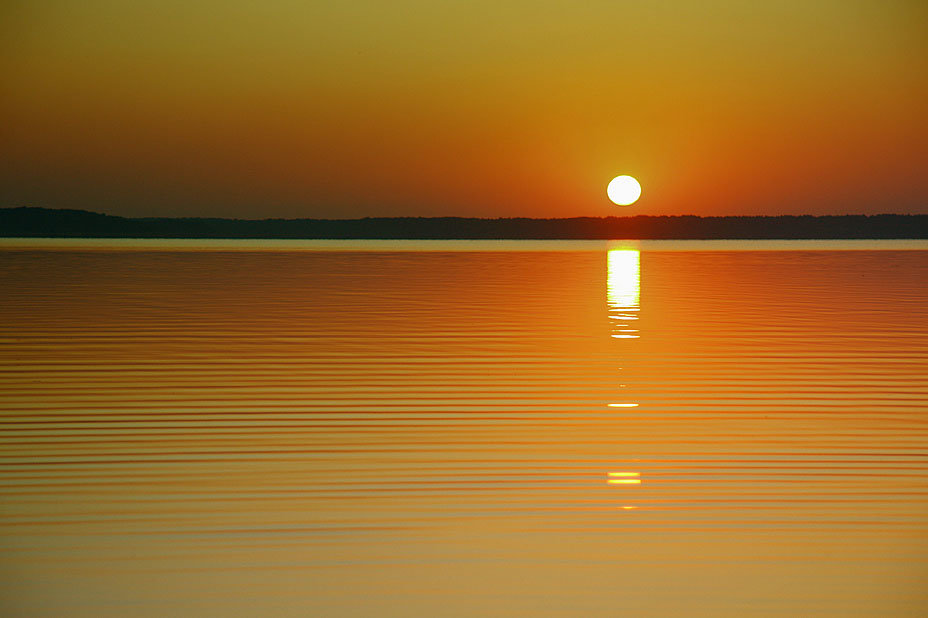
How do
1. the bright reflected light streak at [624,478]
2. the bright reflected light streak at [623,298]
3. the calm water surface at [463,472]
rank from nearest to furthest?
the calm water surface at [463,472]
the bright reflected light streak at [624,478]
the bright reflected light streak at [623,298]

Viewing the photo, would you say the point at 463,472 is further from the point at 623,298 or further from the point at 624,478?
the point at 623,298

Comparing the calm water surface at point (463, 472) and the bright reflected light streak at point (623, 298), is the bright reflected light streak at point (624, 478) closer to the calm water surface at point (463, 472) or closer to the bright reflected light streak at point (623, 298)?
the calm water surface at point (463, 472)

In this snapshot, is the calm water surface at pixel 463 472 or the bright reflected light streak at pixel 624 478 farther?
the bright reflected light streak at pixel 624 478

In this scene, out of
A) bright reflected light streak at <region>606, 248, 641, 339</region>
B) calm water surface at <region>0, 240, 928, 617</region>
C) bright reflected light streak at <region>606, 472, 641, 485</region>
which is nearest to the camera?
calm water surface at <region>0, 240, 928, 617</region>

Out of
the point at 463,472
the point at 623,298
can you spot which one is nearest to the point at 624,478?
the point at 463,472

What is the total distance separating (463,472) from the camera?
5336 millimetres

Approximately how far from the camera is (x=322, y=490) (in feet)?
16.4

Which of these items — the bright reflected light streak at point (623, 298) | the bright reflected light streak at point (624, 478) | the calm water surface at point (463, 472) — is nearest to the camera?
the calm water surface at point (463, 472)

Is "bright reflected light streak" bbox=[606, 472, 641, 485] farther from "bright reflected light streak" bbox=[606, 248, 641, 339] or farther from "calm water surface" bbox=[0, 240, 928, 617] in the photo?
"bright reflected light streak" bbox=[606, 248, 641, 339]

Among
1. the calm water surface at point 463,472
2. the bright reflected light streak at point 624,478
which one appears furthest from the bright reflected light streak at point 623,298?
the bright reflected light streak at point 624,478

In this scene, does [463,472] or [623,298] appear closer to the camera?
[463,472]

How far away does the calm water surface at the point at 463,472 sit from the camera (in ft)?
12.4

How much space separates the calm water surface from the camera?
3785mm

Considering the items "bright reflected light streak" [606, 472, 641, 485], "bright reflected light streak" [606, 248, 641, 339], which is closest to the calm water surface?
"bright reflected light streak" [606, 472, 641, 485]
